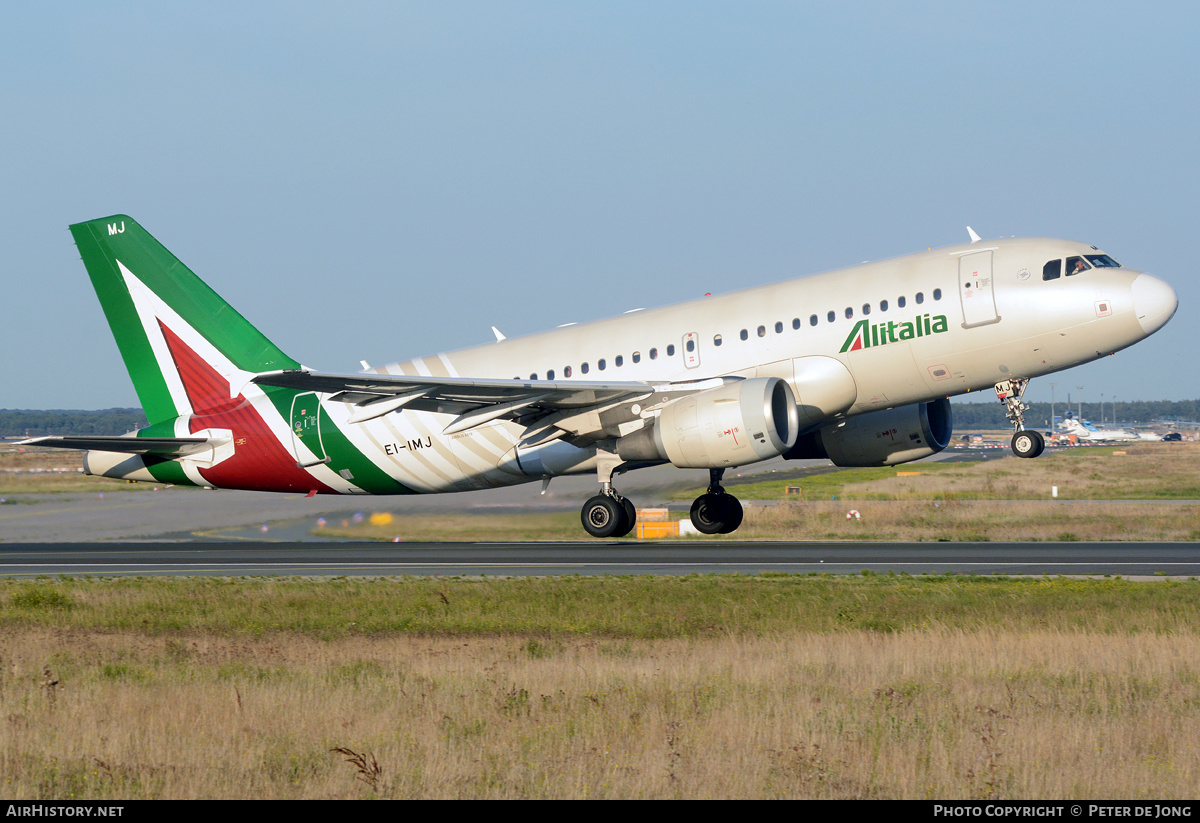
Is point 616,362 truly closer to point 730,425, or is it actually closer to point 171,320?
point 730,425

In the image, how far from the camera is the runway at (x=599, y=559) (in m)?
25.5

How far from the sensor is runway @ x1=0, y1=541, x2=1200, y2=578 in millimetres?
25469

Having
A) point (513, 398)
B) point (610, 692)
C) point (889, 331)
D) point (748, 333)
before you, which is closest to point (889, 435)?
point (889, 331)

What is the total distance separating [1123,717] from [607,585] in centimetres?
1164

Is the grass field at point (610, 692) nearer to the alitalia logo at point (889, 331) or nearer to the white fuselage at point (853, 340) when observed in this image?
the white fuselage at point (853, 340)

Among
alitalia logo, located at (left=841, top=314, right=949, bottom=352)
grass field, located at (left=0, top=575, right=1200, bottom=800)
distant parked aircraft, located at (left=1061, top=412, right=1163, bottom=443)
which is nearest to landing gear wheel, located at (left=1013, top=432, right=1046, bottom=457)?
alitalia logo, located at (left=841, top=314, right=949, bottom=352)

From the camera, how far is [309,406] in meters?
33.0

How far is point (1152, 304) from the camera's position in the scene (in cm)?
2655

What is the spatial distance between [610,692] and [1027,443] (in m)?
18.5

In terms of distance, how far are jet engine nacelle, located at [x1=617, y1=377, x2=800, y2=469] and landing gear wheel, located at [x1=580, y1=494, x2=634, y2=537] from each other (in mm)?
2813

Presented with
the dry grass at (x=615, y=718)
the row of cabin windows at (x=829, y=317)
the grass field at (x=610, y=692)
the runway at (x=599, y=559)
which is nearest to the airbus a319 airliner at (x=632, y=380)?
the row of cabin windows at (x=829, y=317)

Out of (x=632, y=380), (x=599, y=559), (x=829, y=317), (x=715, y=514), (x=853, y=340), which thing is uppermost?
(x=829, y=317)

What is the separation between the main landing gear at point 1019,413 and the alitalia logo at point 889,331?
2273mm
